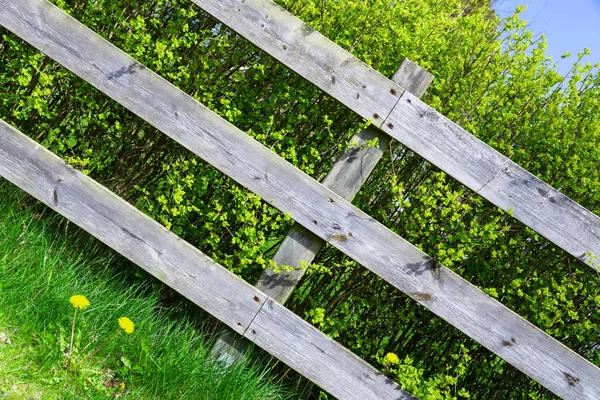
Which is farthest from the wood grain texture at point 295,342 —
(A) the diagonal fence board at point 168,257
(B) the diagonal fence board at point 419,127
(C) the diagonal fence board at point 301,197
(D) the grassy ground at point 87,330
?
(B) the diagonal fence board at point 419,127

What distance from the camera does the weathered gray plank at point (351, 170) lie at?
3.64 m

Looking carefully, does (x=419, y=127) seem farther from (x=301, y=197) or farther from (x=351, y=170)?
(x=301, y=197)

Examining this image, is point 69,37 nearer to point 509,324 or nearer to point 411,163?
point 411,163

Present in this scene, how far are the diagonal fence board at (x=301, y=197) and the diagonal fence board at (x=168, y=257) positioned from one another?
42cm

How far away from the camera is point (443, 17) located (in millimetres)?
4172

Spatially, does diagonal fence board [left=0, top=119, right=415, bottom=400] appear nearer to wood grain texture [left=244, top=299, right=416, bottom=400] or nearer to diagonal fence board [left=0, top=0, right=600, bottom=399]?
wood grain texture [left=244, top=299, right=416, bottom=400]

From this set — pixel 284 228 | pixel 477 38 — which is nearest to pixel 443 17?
pixel 477 38

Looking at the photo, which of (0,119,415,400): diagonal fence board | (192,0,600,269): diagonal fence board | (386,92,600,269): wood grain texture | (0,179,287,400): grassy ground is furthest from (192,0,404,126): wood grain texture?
(0,179,287,400): grassy ground

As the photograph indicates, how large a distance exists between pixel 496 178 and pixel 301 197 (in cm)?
91

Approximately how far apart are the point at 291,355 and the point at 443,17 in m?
1.98

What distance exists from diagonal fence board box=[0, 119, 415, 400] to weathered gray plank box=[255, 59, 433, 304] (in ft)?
0.80

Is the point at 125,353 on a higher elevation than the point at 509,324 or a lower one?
lower

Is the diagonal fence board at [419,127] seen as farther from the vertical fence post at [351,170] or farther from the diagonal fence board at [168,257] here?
the diagonal fence board at [168,257]

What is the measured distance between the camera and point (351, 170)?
365 centimetres
